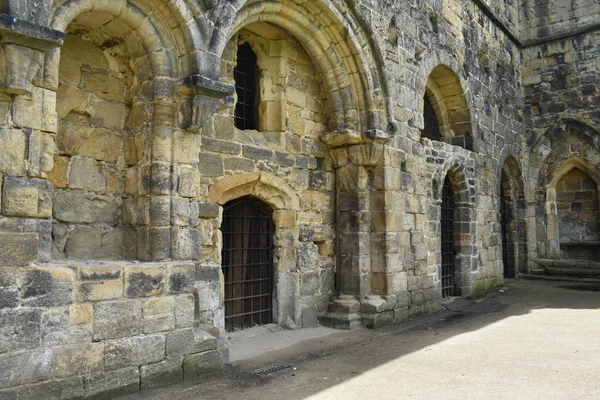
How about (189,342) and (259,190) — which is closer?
(189,342)

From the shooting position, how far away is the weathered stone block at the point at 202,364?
4383 millimetres

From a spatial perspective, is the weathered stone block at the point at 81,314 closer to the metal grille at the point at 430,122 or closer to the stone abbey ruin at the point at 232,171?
the stone abbey ruin at the point at 232,171

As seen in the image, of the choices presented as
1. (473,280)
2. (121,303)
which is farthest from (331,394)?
(473,280)

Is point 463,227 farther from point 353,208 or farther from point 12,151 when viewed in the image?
point 12,151

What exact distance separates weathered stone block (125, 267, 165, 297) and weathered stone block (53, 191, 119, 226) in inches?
27.2

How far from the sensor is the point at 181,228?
14.7 ft

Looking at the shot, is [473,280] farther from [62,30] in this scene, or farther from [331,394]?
[62,30]

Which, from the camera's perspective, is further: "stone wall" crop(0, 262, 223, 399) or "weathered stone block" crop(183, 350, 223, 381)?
"weathered stone block" crop(183, 350, 223, 381)

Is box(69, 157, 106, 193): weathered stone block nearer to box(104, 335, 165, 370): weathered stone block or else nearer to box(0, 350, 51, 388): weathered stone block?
box(104, 335, 165, 370): weathered stone block

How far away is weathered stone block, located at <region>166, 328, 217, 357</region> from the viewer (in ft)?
14.1

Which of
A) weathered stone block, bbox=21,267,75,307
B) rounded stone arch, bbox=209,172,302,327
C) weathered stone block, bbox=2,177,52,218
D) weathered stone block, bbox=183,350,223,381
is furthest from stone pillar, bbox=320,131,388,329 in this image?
weathered stone block, bbox=2,177,52,218

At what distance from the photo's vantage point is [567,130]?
12.1 m

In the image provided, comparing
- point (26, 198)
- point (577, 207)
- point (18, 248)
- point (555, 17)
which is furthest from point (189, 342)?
point (555, 17)

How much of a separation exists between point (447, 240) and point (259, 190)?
14.8 ft
